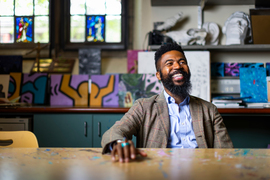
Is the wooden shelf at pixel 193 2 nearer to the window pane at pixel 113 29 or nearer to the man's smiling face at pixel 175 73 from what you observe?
the window pane at pixel 113 29

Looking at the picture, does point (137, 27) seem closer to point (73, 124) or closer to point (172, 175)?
point (73, 124)

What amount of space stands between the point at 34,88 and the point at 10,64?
19.9 inches

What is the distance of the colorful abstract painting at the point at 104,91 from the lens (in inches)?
105

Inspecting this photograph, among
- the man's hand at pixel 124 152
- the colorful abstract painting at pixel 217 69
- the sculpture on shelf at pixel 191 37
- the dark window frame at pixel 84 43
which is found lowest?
the man's hand at pixel 124 152

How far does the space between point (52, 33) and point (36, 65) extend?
23.7 inches

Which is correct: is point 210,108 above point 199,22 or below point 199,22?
below

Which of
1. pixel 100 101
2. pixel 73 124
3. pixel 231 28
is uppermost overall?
pixel 231 28

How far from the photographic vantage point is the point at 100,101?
2689 millimetres

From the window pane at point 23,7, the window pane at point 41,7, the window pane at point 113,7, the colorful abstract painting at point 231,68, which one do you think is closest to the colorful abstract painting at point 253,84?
the colorful abstract painting at point 231,68

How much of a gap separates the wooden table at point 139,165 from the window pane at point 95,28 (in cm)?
291

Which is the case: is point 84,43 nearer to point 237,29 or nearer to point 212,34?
point 212,34

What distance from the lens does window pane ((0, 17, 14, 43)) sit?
12.4 feet

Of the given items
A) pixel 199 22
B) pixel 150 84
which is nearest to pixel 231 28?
pixel 199 22

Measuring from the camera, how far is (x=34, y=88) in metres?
2.81
